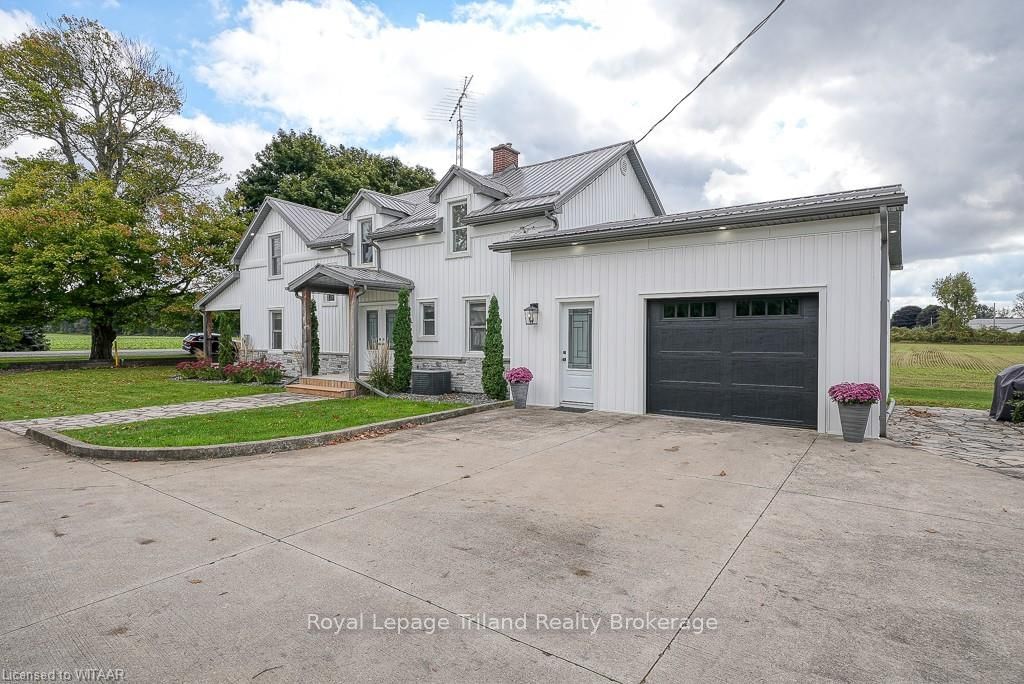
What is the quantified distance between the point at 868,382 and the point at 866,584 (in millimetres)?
5389

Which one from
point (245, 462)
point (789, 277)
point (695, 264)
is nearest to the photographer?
point (245, 462)

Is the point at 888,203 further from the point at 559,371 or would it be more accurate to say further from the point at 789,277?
the point at 559,371

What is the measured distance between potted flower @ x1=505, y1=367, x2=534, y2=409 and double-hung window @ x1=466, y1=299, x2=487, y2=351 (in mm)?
2920

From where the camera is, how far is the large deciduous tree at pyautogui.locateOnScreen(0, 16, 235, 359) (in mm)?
19047

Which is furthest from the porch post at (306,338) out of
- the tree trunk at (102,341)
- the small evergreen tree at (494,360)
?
the tree trunk at (102,341)

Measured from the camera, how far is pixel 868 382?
7.43 metres

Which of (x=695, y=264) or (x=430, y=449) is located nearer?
(x=430, y=449)

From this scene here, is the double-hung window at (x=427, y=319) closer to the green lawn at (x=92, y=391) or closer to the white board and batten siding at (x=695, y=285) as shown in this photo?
the white board and batten siding at (x=695, y=285)

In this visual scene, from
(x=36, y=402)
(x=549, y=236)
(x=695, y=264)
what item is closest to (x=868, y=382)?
(x=695, y=264)

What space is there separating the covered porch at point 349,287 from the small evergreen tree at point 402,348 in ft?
3.31

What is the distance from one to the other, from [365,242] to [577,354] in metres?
9.15

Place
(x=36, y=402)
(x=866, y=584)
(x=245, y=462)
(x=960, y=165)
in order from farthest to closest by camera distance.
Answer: (x=960, y=165) < (x=36, y=402) < (x=245, y=462) < (x=866, y=584)

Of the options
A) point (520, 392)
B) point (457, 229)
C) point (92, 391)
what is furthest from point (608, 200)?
point (92, 391)

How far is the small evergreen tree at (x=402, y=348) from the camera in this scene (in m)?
13.4
